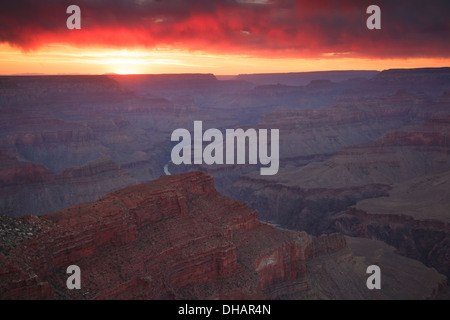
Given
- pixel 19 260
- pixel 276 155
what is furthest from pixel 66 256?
pixel 276 155

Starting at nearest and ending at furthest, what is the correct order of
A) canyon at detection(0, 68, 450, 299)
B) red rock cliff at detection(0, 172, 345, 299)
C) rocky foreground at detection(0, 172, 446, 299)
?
red rock cliff at detection(0, 172, 345, 299) < rocky foreground at detection(0, 172, 446, 299) < canyon at detection(0, 68, 450, 299)

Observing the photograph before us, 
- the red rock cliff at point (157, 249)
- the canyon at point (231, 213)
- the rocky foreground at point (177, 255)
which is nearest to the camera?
the red rock cliff at point (157, 249)

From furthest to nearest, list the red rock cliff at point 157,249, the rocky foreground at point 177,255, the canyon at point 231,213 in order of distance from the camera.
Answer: the canyon at point 231,213, the rocky foreground at point 177,255, the red rock cliff at point 157,249

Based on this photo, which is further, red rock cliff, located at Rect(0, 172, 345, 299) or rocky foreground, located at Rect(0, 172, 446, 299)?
rocky foreground, located at Rect(0, 172, 446, 299)

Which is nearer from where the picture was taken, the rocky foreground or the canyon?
the rocky foreground

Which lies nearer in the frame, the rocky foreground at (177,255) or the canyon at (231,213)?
the rocky foreground at (177,255)

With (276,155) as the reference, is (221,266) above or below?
below

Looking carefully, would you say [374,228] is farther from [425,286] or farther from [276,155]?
[276,155]

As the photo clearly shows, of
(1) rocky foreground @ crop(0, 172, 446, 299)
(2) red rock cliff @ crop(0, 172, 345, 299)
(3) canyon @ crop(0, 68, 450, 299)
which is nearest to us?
(2) red rock cliff @ crop(0, 172, 345, 299)

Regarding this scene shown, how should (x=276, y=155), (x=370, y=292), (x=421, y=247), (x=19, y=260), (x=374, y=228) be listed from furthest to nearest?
(x=276, y=155), (x=374, y=228), (x=421, y=247), (x=370, y=292), (x=19, y=260)
